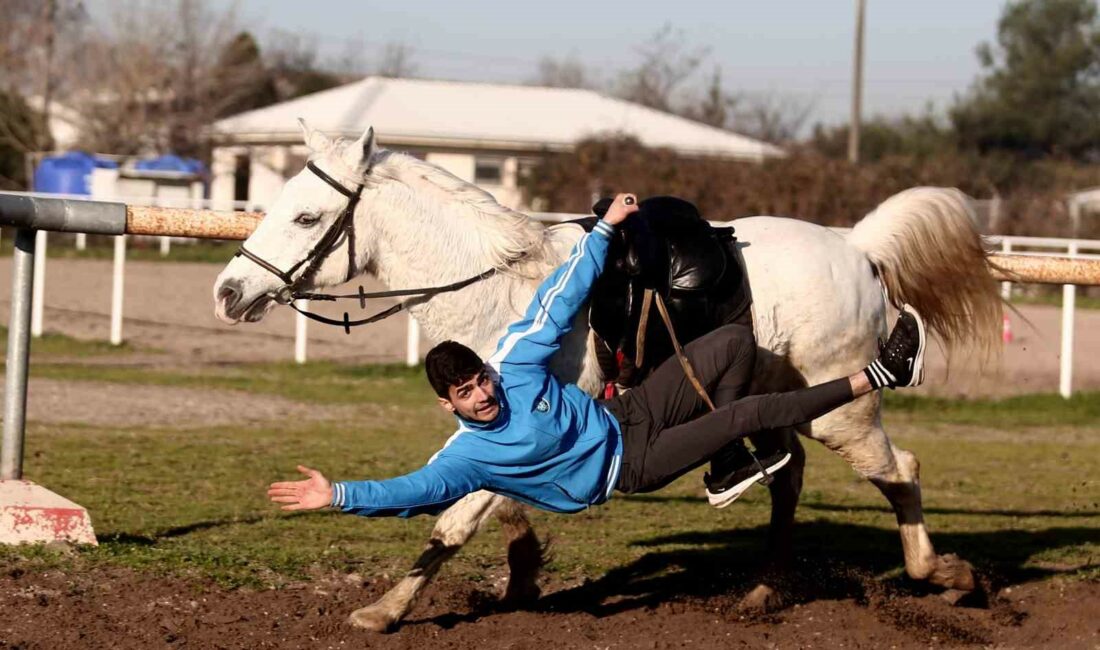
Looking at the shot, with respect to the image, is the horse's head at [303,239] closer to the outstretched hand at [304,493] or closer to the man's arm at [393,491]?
the man's arm at [393,491]

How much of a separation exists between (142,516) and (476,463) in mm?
3094

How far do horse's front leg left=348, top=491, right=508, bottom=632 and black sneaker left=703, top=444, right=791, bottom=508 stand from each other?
2.96 feet

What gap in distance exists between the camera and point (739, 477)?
5.55 m

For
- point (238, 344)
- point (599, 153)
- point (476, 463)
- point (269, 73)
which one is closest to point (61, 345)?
point (238, 344)

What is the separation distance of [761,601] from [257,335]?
42.9ft

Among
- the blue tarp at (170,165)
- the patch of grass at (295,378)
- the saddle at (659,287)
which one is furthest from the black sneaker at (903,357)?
the blue tarp at (170,165)

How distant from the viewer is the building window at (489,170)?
138 ft

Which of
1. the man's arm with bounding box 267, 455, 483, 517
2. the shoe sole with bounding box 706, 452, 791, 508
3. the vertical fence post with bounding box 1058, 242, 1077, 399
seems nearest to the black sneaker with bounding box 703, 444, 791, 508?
the shoe sole with bounding box 706, 452, 791, 508

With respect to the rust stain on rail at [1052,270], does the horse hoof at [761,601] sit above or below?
below

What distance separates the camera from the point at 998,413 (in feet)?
44.8

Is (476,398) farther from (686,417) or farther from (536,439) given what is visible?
(686,417)

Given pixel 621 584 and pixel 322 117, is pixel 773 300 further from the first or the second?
pixel 322 117

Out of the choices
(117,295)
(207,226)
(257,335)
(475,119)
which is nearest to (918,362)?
(207,226)

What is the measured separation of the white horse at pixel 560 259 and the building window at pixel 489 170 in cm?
3566
